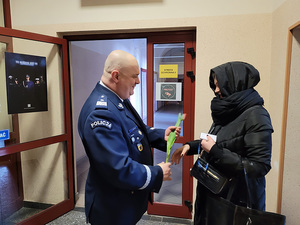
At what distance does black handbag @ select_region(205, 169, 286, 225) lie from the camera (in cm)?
91

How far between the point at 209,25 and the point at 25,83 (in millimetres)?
1897

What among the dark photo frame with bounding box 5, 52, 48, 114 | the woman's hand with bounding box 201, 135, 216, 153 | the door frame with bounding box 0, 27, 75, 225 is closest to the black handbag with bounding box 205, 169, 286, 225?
the woman's hand with bounding box 201, 135, 216, 153

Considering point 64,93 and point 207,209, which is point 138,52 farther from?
point 207,209

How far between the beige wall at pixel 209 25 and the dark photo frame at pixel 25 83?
1.54 feet

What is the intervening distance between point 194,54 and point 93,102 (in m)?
1.40

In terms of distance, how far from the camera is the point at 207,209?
117cm

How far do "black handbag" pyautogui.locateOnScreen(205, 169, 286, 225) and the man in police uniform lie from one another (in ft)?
0.94

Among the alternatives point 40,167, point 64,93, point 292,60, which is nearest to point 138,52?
point 64,93

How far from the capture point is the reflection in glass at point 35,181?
231cm

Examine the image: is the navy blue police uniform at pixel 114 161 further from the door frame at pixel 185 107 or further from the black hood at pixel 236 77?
the door frame at pixel 185 107

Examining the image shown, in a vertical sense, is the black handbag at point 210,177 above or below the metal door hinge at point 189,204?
above

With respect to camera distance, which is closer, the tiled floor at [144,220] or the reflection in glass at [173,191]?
the tiled floor at [144,220]

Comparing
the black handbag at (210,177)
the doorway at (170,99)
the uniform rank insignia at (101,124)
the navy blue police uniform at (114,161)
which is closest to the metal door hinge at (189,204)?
the doorway at (170,99)

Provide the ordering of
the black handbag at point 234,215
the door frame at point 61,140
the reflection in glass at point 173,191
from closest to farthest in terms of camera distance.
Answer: the black handbag at point 234,215
the door frame at point 61,140
the reflection in glass at point 173,191
